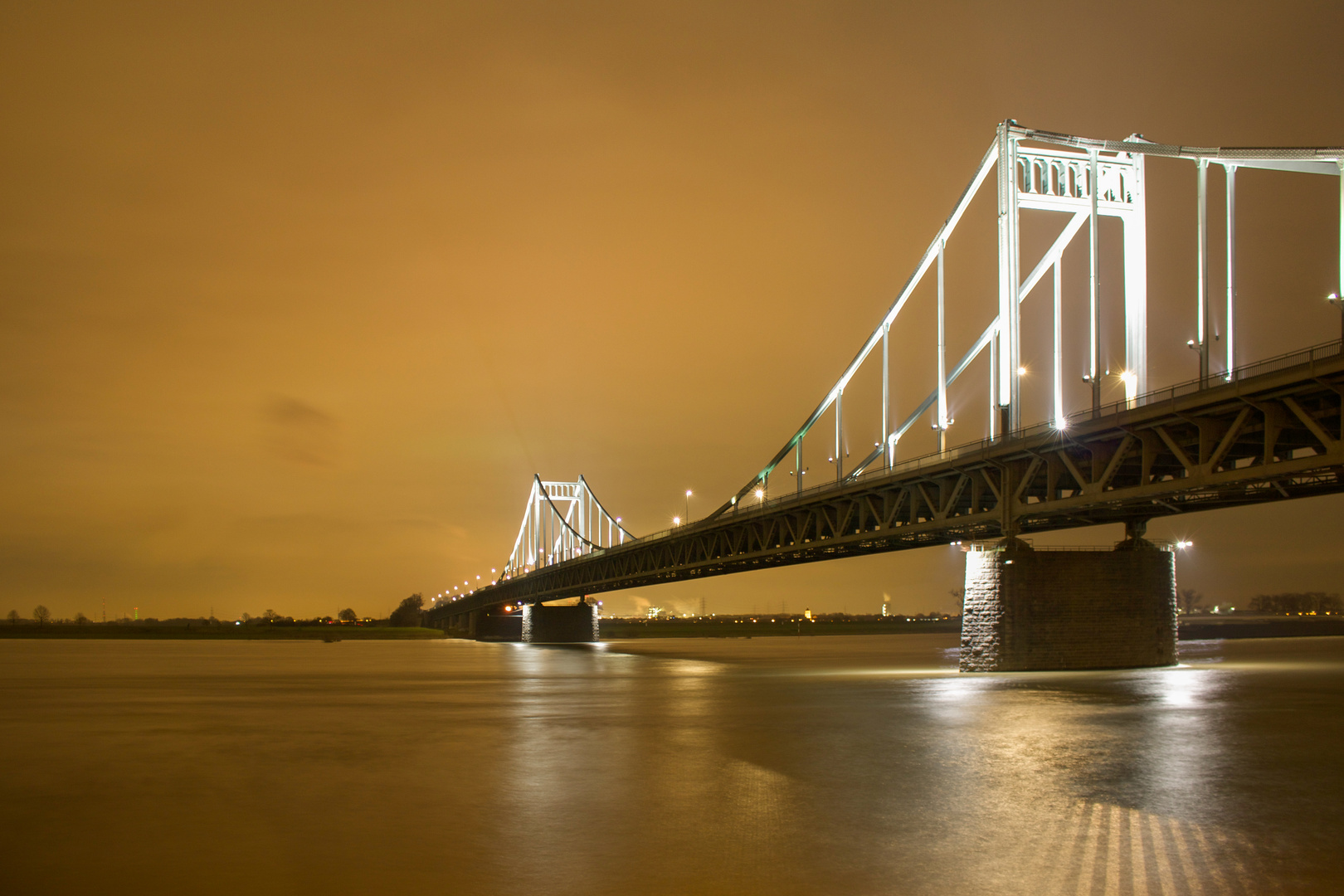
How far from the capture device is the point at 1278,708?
25.2 metres

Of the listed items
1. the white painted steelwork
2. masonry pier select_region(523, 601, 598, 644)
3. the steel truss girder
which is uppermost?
the white painted steelwork

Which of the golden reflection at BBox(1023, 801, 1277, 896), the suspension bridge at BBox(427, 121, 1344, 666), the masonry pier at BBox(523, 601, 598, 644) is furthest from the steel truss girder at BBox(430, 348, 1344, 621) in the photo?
the masonry pier at BBox(523, 601, 598, 644)

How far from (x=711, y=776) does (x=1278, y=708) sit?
1623 centimetres

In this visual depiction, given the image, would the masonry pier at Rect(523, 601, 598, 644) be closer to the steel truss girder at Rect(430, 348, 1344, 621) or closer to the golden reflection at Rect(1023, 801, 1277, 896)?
the steel truss girder at Rect(430, 348, 1344, 621)

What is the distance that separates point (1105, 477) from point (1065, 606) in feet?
19.2

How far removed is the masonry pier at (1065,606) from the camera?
120ft

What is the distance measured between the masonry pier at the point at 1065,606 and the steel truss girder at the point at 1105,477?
4.59 feet

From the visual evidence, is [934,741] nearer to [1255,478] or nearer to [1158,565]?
[1255,478]

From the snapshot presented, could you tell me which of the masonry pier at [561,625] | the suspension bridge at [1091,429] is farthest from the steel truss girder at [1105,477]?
the masonry pier at [561,625]

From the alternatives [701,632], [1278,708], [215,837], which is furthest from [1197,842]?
[701,632]

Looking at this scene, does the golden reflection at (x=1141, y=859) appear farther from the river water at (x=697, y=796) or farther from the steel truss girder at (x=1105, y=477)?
the steel truss girder at (x=1105, y=477)

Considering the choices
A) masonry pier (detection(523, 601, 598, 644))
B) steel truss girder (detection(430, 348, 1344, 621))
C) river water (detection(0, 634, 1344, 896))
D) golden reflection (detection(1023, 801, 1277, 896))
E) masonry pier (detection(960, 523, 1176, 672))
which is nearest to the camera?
golden reflection (detection(1023, 801, 1277, 896))

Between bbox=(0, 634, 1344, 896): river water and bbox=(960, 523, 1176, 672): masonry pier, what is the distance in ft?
21.4

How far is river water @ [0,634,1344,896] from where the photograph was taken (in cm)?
1014
